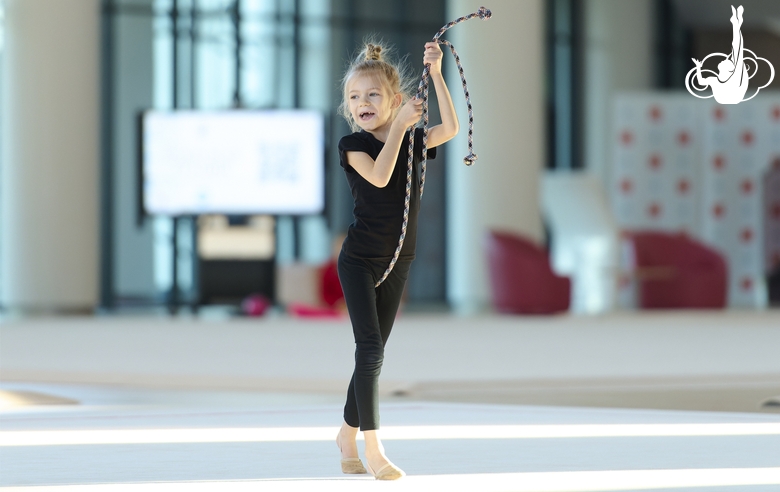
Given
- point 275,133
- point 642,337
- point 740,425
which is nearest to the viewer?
point 740,425

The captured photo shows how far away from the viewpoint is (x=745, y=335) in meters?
9.23

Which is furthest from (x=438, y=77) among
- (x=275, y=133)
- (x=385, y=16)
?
(x=385, y=16)

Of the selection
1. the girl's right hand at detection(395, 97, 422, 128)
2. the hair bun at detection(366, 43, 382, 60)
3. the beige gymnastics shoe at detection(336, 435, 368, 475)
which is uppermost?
the hair bun at detection(366, 43, 382, 60)

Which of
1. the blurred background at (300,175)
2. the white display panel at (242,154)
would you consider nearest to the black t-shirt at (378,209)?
the blurred background at (300,175)

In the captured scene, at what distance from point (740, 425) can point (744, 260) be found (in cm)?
1089

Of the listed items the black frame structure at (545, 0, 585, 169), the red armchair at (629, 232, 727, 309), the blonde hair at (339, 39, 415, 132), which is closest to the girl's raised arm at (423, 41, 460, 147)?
the blonde hair at (339, 39, 415, 132)

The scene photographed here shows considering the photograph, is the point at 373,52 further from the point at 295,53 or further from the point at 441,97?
the point at 295,53

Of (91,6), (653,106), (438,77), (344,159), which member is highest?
(91,6)

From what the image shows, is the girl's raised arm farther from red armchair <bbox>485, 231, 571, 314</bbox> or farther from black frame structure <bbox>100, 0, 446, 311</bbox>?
black frame structure <bbox>100, 0, 446, 311</bbox>

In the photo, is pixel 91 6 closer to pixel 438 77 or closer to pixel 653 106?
pixel 653 106

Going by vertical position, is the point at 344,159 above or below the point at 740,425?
above

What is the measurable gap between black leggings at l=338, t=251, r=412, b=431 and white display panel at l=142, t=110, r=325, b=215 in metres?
8.48

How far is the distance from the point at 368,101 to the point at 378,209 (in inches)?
11.8

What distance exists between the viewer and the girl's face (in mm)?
3100
